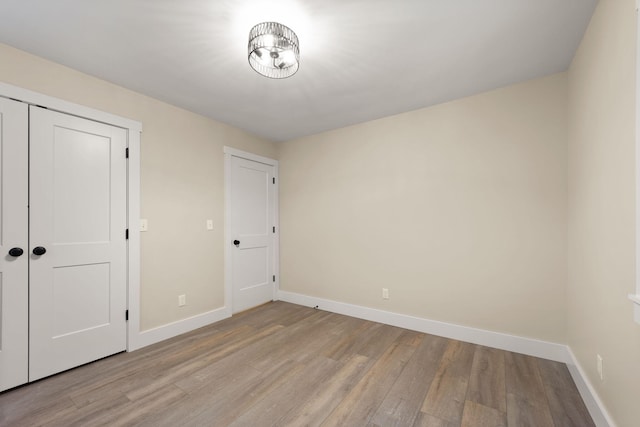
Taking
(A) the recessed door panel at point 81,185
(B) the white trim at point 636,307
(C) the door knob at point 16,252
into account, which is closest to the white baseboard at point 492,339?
(B) the white trim at point 636,307

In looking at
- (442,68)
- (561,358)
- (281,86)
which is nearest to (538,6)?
(442,68)

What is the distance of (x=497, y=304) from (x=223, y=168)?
3.32m

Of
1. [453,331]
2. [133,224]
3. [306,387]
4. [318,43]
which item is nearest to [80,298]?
[133,224]

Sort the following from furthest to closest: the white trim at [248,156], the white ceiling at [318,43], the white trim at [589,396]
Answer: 1. the white trim at [248,156]
2. the white ceiling at [318,43]
3. the white trim at [589,396]

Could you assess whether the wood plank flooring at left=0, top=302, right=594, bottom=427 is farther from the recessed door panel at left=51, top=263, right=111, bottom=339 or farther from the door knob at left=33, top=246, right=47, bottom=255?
the door knob at left=33, top=246, right=47, bottom=255

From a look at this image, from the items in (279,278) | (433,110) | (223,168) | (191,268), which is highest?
(433,110)

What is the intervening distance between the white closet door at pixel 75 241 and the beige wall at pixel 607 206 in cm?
347

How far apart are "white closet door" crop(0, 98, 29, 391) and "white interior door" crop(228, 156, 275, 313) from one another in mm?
1825

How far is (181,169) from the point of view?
2957 mm

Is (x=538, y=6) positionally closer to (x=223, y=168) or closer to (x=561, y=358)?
(x=561, y=358)

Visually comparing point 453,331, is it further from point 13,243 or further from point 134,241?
point 13,243

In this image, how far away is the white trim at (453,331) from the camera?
231cm

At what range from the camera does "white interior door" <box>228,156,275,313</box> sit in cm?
354

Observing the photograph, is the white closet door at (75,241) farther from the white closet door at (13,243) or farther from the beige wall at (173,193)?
the beige wall at (173,193)
